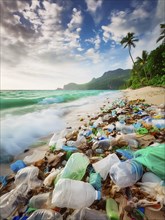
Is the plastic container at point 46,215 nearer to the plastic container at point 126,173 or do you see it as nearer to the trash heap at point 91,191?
the trash heap at point 91,191

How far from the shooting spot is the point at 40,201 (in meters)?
1.56

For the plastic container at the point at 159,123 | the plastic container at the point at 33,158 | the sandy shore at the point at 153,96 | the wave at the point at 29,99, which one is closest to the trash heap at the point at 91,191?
the plastic container at the point at 33,158

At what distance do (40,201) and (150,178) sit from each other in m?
1.27

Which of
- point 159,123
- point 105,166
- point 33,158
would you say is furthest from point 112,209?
point 159,123

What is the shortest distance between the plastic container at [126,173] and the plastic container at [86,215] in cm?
38

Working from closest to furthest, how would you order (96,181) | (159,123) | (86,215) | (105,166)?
(86,215)
(96,181)
(105,166)
(159,123)

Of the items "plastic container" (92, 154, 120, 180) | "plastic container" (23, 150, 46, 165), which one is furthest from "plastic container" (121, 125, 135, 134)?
"plastic container" (23, 150, 46, 165)

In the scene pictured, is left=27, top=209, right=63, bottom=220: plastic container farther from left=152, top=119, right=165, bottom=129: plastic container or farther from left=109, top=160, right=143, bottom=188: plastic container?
left=152, top=119, right=165, bottom=129: plastic container

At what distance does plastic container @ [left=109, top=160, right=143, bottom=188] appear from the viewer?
4.98 feet

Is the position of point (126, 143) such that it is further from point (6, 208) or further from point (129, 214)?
point (6, 208)

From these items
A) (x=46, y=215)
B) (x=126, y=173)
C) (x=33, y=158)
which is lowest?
(x=33, y=158)

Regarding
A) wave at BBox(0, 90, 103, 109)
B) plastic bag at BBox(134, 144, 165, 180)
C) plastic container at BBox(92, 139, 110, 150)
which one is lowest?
wave at BBox(0, 90, 103, 109)

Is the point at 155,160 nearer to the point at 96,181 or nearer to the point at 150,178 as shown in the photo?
the point at 150,178

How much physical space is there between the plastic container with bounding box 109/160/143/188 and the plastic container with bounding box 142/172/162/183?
2.0 inches
